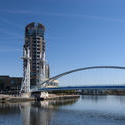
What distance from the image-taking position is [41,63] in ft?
288

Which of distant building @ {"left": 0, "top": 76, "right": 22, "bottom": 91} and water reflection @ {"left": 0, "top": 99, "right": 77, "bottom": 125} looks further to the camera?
distant building @ {"left": 0, "top": 76, "right": 22, "bottom": 91}

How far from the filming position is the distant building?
8956 centimetres

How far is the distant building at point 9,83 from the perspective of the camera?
8956 centimetres

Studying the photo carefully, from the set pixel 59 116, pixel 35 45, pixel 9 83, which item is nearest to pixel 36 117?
pixel 59 116

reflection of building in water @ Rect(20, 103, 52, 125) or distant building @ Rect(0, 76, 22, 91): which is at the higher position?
distant building @ Rect(0, 76, 22, 91)

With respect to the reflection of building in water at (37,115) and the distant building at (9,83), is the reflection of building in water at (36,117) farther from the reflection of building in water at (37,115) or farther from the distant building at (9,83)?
the distant building at (9,83)

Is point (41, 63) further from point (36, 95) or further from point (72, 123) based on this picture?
point (72, 123)

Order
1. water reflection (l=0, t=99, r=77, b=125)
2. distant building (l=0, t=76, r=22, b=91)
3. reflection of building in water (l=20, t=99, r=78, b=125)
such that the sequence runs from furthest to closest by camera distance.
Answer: distant building (l=0, t=76, r=22, b=91) < water reflection (l=0, t=99, r=77, b=125) < reflection of building in water (l=20, t=99, r=78, b=125)

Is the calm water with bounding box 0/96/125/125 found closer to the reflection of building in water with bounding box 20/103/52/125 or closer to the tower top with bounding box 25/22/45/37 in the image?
the reflection of building in water with bounding box 20/103/52/125

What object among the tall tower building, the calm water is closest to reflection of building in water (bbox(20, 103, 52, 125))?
the calm water

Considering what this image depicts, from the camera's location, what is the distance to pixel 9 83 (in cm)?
9100

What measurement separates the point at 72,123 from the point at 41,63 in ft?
194

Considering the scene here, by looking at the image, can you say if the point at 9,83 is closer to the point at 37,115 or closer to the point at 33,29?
the point at 33,29

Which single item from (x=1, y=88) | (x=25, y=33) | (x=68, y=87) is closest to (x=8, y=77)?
(x=1, y=88)
